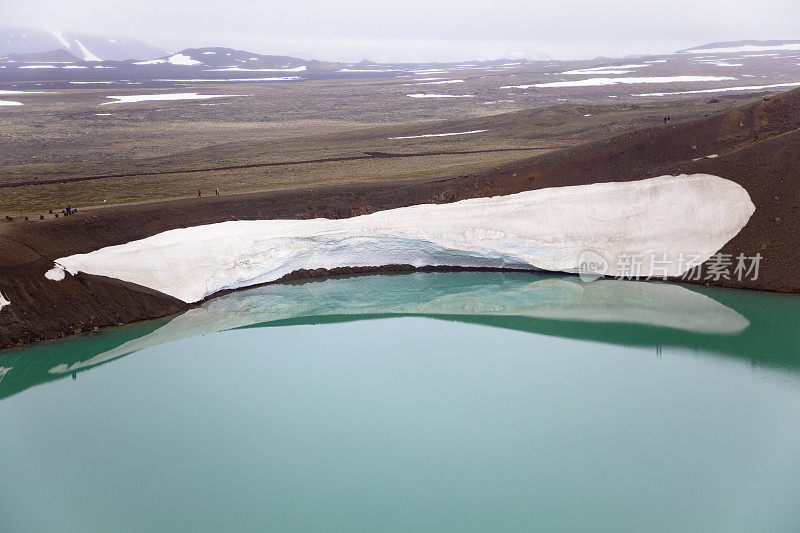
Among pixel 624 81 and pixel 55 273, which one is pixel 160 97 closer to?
pixel 624 81

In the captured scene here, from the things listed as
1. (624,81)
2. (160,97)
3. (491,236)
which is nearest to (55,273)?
(491,236)

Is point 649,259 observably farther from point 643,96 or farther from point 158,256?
point 643,96

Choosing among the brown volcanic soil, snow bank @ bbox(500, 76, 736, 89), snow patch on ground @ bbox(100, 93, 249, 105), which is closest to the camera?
the brown volcanic soil

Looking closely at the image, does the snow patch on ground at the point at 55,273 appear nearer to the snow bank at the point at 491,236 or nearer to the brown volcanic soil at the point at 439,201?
the brown volcanic soil at the point at 439,201

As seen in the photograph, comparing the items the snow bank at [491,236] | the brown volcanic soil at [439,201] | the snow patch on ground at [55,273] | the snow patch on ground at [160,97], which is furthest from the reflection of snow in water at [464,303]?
the snow patch on ground at [160,97]

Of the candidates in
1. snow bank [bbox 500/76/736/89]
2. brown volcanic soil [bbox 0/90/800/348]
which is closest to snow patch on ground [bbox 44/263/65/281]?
brown volcanic soil [bbox 0/90/800/348]

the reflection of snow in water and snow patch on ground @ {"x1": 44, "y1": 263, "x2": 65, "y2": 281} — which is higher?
snow patch on ground @ {"x1": 44, "y1": 263, "x2": 65, "y2": 281}

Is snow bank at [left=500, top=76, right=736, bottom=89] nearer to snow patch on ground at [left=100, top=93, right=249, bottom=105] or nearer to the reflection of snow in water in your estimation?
snow patch on ground at [left=100, top=93, right=249, bottom=105]

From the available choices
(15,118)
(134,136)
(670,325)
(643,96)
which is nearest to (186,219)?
(670,325)
